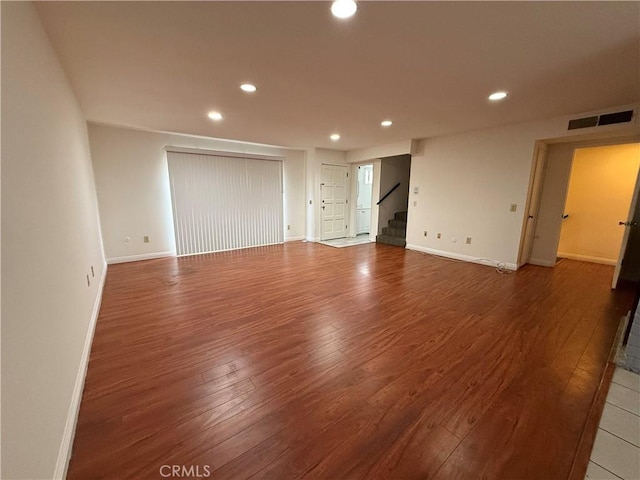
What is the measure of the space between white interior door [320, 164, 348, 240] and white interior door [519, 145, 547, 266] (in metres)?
4.06

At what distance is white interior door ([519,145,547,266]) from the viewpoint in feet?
13.4

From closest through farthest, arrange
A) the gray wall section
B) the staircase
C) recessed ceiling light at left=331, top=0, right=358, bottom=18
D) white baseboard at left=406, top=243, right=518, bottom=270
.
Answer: recessed ceiling light at left=331, top=0, right=358, bottom=18 < white baseboard at left=406, top=243, right=518, bottom=270 < the staircase < the gray wall section

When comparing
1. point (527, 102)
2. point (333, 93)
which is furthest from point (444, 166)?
point (333, 93)

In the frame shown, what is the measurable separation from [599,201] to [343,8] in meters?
5.92

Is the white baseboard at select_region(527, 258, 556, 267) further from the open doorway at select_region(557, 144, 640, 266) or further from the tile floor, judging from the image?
the tile floor

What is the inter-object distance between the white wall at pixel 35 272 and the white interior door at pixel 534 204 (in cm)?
554

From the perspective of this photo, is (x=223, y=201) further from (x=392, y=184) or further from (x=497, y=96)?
(x=497, y=96)

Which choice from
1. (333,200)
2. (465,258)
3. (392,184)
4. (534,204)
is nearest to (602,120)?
(534,204)

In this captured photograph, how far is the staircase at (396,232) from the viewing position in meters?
6.03

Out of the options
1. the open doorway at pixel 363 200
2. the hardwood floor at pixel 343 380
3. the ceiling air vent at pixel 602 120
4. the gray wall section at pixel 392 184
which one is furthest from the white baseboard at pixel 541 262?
the open doorway at pixel 363 200

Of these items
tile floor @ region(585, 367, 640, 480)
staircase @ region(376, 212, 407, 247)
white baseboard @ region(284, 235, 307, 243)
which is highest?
staircase @ region(376, 212, 407, 247)

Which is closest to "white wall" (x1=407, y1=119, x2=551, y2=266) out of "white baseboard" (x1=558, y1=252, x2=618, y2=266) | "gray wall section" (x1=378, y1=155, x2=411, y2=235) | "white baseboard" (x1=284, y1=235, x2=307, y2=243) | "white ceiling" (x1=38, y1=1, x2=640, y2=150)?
"white ceiling" (x1=38, y1=1, x2=640, y2=150)

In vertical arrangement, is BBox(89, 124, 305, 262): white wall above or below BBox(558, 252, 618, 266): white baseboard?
above

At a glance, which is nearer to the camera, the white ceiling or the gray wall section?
the white ceiling
